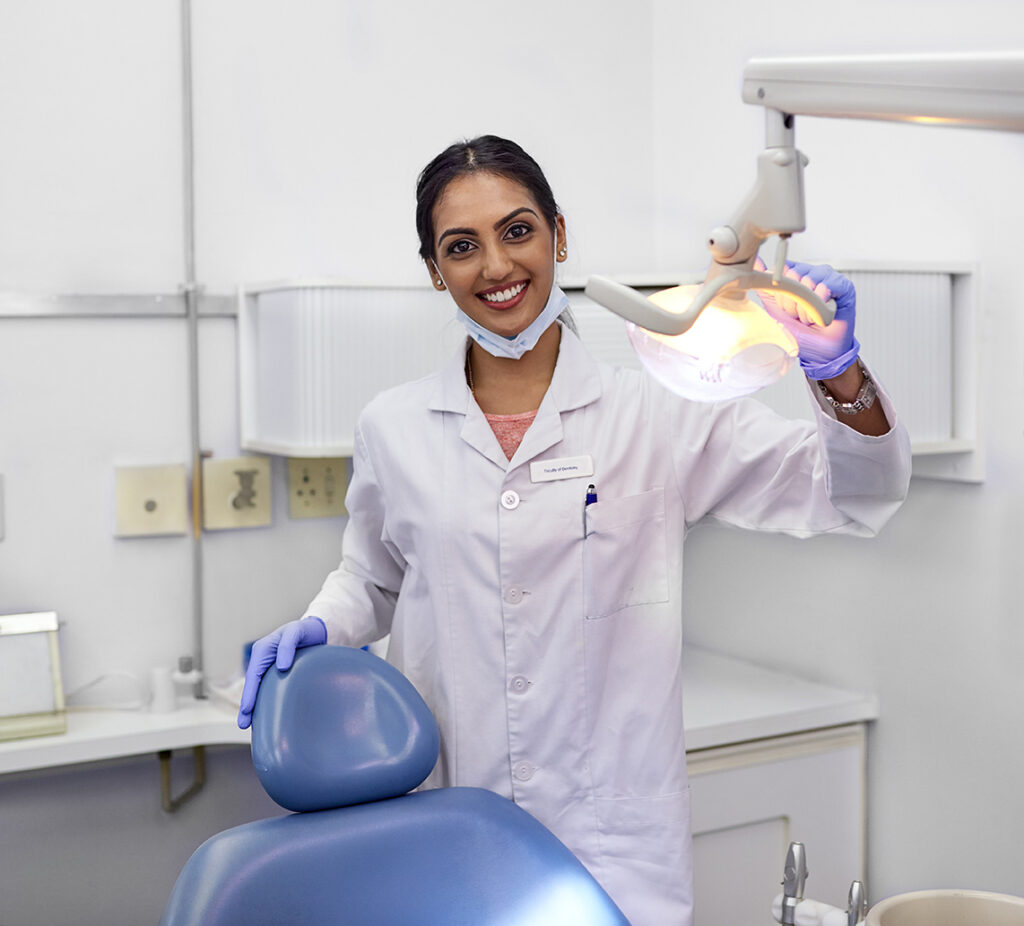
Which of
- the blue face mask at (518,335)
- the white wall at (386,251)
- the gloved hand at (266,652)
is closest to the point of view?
the gloved hand at (266,652)

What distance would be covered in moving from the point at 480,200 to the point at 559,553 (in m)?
0.43

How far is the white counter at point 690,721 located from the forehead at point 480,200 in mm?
877

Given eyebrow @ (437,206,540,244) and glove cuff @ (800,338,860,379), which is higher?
eyebrow @ (437,206,540,244)

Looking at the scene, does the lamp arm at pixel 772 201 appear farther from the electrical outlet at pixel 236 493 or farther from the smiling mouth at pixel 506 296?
the electrical outlet at pixel 236 493

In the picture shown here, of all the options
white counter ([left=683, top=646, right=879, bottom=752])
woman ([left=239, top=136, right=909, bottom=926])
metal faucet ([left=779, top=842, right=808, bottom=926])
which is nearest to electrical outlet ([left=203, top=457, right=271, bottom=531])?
woman ([left=239, top=136, right=909, bottom=926])

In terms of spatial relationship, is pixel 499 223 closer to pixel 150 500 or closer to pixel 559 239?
pixel 559 239

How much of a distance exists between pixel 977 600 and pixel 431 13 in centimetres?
149

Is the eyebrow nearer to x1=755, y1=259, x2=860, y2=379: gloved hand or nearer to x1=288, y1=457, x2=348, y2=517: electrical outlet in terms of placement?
x1=755, y1=259, x2=860, y2=379: gloved hand

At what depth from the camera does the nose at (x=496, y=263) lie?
53.4 inches

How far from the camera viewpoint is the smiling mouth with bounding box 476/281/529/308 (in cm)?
138

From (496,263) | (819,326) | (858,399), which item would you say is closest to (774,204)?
(819,326)

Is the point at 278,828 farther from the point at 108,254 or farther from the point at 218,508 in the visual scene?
the point at 108,254

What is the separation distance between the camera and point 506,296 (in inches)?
54.1

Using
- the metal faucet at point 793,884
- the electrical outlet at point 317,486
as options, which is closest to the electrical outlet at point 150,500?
the electrical outlet at point 317,486
